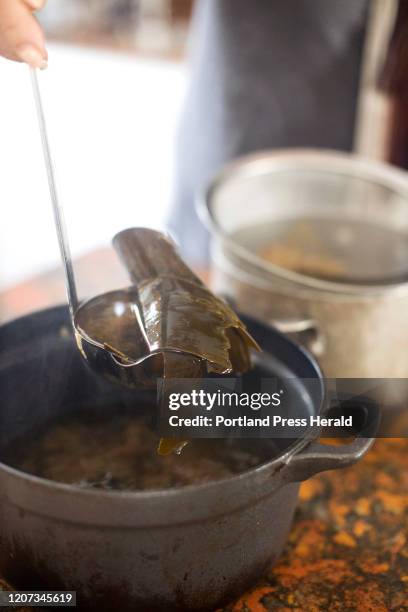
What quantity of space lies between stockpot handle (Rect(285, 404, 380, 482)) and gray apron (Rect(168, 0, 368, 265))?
1010mm

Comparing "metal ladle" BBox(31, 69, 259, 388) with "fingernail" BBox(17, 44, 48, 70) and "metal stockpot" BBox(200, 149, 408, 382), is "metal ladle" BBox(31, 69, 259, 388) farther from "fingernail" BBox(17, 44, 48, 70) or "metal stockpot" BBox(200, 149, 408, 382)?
"metal stockpot" BBox(200, 149, 408, 382)

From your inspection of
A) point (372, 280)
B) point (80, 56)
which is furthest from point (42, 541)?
point (80, 56)

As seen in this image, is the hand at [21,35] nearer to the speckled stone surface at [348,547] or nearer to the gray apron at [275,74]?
the speckled stone surface at [348,547]

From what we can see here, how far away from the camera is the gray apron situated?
1.72 m

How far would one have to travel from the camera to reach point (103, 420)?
98 centimetres

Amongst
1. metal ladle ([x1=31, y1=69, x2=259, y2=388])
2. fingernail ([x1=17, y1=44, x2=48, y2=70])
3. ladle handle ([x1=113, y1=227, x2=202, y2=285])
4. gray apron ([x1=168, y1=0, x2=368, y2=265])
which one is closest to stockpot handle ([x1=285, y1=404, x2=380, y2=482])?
metal ladle ([x1=31, y1=69, x2=259, y2=388])

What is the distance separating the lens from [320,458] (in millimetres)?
708

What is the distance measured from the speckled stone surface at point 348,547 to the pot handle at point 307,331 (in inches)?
7.0

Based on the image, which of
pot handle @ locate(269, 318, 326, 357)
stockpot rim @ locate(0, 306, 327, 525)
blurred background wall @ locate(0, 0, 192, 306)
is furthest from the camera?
blurred background wall @ locate(0, 0, 192, 306)

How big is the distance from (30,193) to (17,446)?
3.21 m

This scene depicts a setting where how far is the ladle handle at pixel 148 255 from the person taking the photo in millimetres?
812

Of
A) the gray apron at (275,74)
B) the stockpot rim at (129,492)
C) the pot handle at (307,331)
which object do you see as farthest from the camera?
the gray apron at (275,74)

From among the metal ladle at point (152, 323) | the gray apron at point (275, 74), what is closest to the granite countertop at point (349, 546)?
the metal ladle at point (152, 323)

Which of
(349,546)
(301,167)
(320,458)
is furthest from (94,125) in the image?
(320,458)
